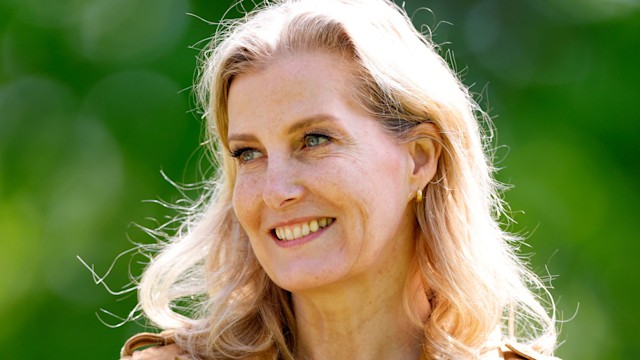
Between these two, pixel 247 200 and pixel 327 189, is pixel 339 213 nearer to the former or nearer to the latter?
pixel 327 189

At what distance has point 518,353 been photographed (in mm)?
4590

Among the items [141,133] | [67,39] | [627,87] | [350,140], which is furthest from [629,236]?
[350,140]

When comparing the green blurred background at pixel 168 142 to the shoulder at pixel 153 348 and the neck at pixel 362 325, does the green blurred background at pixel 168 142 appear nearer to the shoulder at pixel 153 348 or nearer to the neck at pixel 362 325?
the shoulder at pixel 153 348

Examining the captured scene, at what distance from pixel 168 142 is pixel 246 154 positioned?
3704 mm

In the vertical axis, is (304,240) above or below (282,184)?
below

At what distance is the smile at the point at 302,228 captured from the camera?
13.8 feet

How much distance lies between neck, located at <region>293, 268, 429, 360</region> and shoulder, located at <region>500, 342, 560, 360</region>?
0.31 meters

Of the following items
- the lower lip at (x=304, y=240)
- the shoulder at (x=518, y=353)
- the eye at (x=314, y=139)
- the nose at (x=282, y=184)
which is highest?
the eye at (x=314, y=139)

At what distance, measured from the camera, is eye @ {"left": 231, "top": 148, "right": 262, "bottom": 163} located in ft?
14.1

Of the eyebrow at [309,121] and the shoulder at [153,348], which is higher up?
the eyebrow at [309,121]

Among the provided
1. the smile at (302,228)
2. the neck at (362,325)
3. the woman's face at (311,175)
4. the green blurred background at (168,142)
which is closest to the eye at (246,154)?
the woman's face at (311,175)

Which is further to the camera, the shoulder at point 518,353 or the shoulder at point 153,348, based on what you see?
the shoulder at point 518,353

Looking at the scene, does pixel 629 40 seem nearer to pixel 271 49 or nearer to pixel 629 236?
pixel 629 236

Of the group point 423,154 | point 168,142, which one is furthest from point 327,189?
point 168,142
